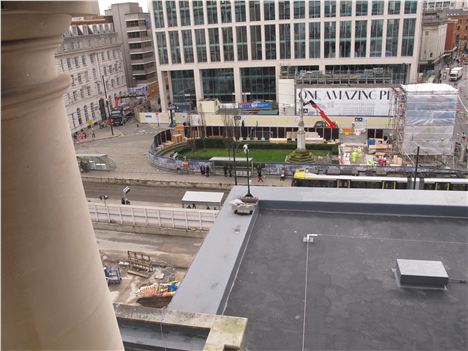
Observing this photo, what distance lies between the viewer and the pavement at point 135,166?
33438mm

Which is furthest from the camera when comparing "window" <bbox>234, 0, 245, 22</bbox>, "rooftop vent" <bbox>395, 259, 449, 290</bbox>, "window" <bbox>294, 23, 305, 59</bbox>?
"window" <bbox>234, 0, 245, 22</bbox>

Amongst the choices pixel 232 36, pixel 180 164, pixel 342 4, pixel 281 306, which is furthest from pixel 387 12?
pixel 281 306

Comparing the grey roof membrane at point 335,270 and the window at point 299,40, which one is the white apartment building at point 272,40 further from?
the grey roof membrane at point 335,270

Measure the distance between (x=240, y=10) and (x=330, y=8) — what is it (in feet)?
36.9

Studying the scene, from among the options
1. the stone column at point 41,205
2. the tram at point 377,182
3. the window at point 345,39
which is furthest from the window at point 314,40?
the stone column at point 41,205

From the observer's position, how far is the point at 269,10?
2158 inches

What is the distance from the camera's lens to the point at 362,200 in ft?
45.0

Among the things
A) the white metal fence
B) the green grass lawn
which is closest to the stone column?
the white metal fence

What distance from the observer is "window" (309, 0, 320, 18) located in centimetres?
5347

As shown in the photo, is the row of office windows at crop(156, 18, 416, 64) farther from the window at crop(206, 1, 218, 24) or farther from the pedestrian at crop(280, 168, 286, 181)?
the pedestrian at crop(280, 168, 286, 181)

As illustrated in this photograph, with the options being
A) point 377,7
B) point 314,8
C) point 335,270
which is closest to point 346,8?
point 377,7

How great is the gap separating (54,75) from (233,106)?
175 ft

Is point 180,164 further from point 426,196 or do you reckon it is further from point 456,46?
point 456,46

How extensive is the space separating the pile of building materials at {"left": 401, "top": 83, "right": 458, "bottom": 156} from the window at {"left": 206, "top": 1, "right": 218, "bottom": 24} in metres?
30.5
